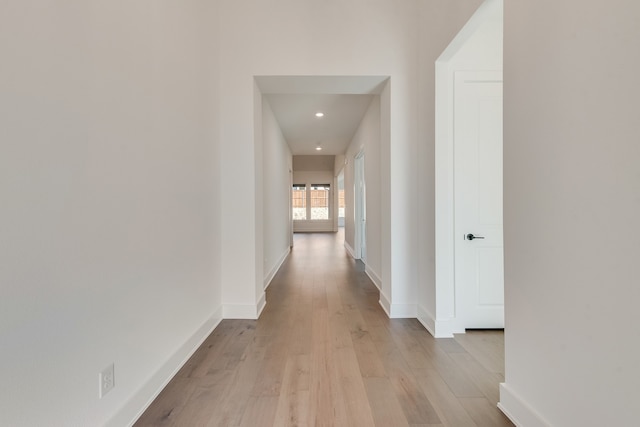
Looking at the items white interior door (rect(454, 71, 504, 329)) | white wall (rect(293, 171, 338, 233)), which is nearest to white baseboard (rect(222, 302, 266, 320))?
white interior door (rect(454, 71, 504, 329))

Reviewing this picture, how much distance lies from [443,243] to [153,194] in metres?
2.24

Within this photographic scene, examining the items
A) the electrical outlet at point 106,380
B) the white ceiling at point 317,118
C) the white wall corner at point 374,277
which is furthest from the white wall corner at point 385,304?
the white ceiling at point 317,118

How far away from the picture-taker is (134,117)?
151 cm

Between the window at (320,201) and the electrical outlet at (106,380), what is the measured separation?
37.9 feet

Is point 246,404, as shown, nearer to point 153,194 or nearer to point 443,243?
point 153,194

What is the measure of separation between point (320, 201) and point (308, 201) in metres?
0.55

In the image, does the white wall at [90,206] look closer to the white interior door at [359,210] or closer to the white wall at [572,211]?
the white wall at [572,211]

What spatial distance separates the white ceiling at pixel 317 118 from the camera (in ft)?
13.3

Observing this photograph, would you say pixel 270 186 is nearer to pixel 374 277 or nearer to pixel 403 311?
pixel 374 277

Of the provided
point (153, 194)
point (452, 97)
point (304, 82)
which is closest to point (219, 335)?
point (153, 194)

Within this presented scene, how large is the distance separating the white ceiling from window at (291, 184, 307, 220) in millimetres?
5667

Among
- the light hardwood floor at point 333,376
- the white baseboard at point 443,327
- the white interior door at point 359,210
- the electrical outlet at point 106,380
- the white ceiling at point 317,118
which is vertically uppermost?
the white ceiling at point 317,118

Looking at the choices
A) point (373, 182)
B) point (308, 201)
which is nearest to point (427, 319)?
point (373, 182)

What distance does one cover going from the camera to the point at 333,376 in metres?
1.89
